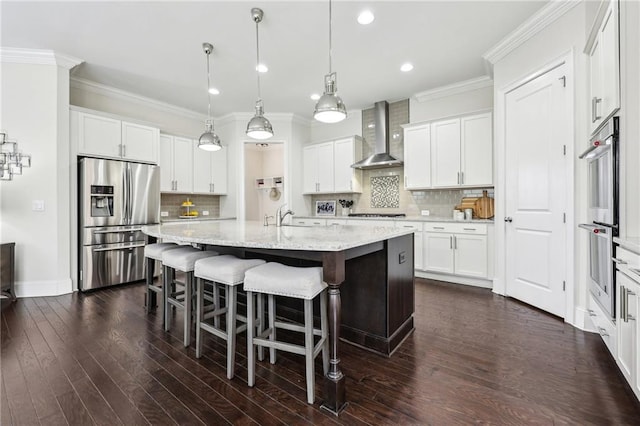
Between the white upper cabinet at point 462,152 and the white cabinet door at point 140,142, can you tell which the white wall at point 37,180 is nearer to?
the white cabinet door at point 140,142

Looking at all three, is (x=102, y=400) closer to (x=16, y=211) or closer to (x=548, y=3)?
(x=16, y=211)

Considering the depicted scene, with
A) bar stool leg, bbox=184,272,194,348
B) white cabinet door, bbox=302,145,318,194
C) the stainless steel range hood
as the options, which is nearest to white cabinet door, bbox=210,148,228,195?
white cabinet door, bbox=302,145,318,194

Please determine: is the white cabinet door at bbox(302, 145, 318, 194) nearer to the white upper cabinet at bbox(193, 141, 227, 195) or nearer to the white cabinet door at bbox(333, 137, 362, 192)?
the white cabinet door at bbox(333, 137, 362, 192)

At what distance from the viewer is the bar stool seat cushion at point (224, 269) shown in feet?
6.09

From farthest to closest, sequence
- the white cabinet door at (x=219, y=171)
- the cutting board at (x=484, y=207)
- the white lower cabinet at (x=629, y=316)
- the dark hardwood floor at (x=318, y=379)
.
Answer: the white cabinet door at (x=219, y=171) < the cutting board at (x=484, y=207) < the dark hardwood floor at (x=318, y=379) < the white lower cabinet at (x=629, y=316)

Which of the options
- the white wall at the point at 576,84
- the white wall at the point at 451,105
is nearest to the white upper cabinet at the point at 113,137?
the white wall at the point at 451,105

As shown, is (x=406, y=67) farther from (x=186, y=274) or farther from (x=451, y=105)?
(x=186, y=274)

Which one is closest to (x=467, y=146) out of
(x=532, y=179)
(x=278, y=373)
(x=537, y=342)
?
(x=532, y=179)

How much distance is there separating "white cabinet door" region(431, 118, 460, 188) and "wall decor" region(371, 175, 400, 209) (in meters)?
0.80

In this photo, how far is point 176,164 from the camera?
16.6 feet

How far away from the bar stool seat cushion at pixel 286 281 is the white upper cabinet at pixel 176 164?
12.8 ft

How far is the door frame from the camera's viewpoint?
258cm

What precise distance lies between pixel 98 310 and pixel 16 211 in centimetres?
166

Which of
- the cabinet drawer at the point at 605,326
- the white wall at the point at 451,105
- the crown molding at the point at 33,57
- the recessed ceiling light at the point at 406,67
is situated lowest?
the cabinet drawer at the point at 605,326
